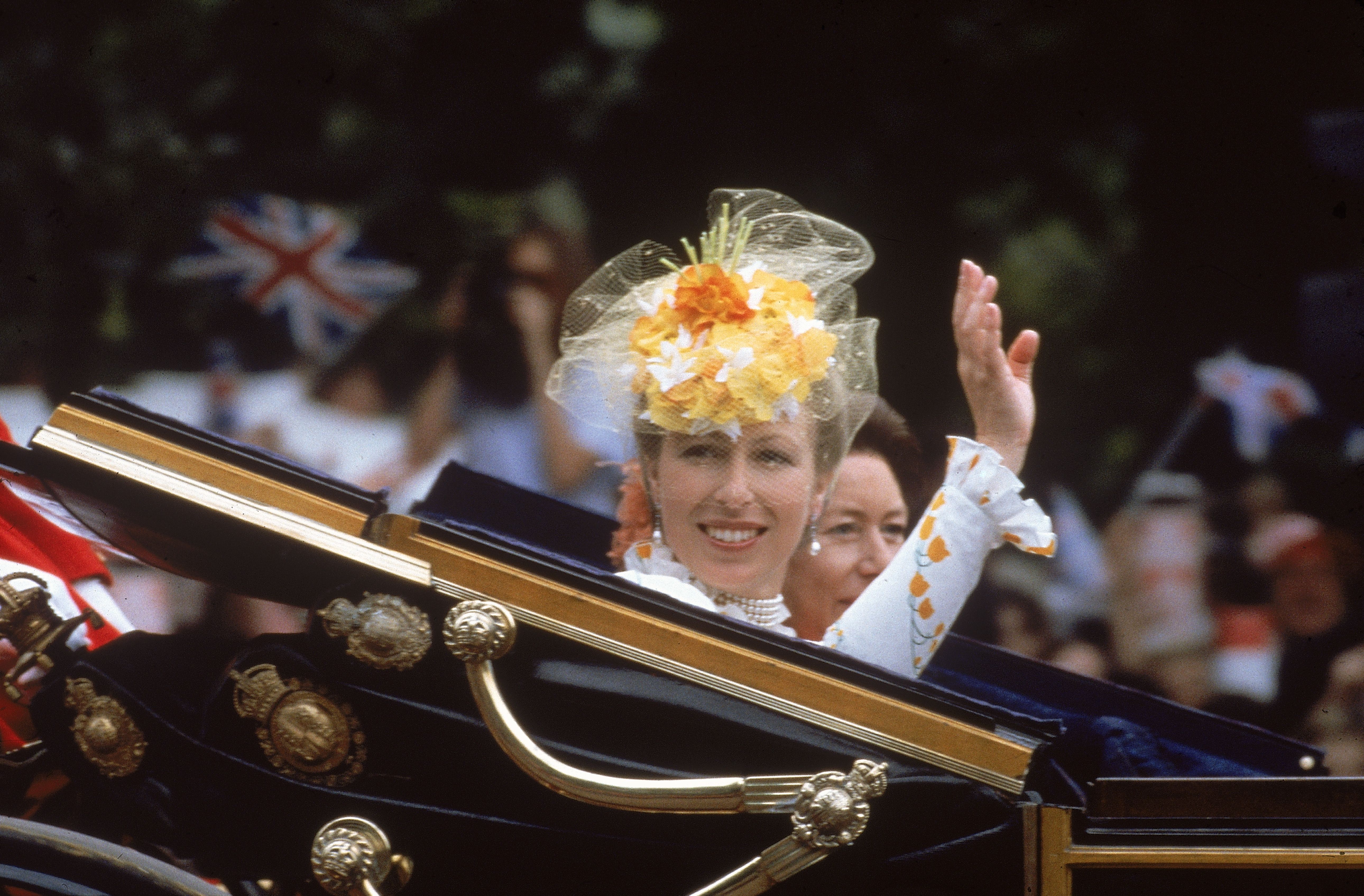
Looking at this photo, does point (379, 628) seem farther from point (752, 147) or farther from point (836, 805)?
point (752, 147)

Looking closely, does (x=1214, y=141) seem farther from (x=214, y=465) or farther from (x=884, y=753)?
(x=214, y=465)

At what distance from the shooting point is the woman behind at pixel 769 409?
190cm

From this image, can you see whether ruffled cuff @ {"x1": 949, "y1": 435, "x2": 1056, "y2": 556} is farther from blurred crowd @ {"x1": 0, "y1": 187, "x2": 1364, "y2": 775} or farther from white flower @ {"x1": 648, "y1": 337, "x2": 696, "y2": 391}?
blurred crowd @ {"x1": 0, "y1": 187, "x2": 1364, "y2": 775}

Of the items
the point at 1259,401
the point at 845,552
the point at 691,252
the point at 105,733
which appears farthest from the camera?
the point at 1259,401

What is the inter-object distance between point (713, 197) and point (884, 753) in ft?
3.54

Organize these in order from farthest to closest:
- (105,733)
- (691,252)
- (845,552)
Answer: (845,552) → (691,252) → (105,733)

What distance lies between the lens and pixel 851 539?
2.44m

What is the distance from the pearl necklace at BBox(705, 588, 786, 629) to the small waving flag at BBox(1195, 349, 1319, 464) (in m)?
2.58

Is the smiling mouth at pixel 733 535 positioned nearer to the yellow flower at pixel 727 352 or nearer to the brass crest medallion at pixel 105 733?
the yellow flower at pixel 727 352

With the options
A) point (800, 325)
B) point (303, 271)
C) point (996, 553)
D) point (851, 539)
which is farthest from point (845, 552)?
point (303, 271)

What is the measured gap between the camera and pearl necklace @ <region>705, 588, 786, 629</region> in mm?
2047

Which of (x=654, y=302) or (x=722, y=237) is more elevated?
(x=722, y=237)

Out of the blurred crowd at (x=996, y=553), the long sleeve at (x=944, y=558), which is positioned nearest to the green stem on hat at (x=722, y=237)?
the long sleeve at (x=944, y=558)

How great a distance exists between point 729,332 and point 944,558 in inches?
19.7
